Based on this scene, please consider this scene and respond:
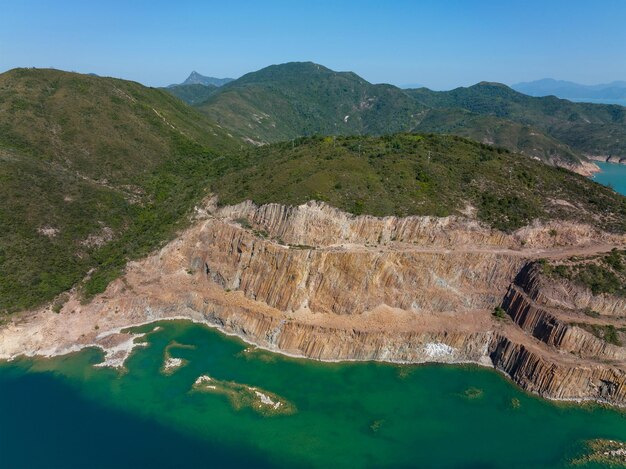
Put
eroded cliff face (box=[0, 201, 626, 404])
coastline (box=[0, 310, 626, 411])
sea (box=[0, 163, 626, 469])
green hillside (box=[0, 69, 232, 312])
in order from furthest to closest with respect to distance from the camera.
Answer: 1. green hillside (box=[0, 69, 232, 312])
2. coastline (box=[0, 310, 626, 411])
3. eroded cliff face (box=[0, 201, 626, 404])
4. sea (box=[0, 163, 626, 469])

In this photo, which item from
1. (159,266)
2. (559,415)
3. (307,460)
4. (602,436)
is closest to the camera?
(307,460)

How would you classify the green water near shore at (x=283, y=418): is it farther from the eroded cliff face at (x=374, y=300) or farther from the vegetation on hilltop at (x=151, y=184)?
the vegetation on hilltop at (x=151, y=184)

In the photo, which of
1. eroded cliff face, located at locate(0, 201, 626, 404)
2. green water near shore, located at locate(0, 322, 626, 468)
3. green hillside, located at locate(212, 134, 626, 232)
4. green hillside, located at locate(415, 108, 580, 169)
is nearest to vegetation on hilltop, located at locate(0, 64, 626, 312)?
green hillside, located at locate(212, 134, 626, 232)

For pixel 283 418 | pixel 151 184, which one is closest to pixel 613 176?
pixel 151 184

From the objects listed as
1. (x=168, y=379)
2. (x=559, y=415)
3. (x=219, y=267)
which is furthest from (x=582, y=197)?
(x=168, y=379)

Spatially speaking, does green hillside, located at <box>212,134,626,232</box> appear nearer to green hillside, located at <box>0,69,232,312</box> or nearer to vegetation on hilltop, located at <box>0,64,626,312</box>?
vegetation on hilltop, located at <box>0,64,626,312</box>

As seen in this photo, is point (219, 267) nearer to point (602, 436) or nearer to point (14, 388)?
point (14, 388)
